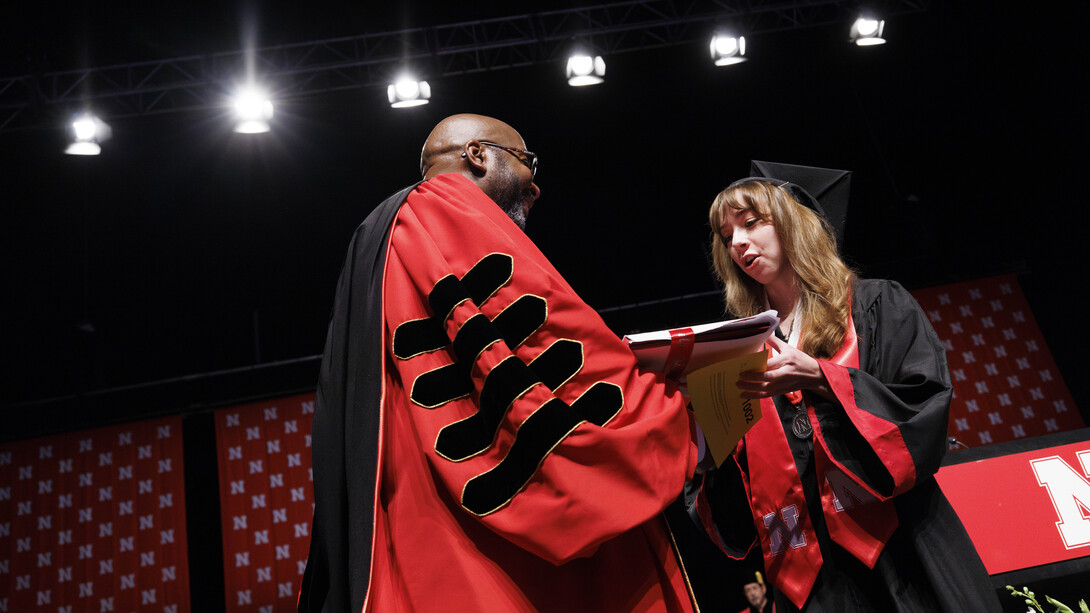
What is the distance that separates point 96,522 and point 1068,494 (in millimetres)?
7338

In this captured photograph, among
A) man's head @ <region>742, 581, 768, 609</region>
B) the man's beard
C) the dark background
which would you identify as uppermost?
the dark background

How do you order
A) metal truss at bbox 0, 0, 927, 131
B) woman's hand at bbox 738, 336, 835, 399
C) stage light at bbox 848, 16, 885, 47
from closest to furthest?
woman's hand at bbox 738, 336, 835, 399 < metal truss at bbox 0, 0, 927, 131 < stage light at bbox 848, 16, 885, 47

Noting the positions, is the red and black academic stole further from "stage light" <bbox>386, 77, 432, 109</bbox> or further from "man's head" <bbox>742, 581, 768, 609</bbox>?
"man's head" <bbox>742, 581, 768, 609</bbox>

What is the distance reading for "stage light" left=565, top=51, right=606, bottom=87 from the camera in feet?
18.4

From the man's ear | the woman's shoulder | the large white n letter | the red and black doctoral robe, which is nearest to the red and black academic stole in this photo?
the red and black doctoral robe

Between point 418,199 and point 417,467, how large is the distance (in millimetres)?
497

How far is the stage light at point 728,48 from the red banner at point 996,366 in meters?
3.32

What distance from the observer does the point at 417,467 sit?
1104 millimetres

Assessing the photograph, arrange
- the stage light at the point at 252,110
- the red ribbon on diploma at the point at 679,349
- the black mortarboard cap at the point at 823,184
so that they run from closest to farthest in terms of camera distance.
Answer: the red ribbon on diploma at the point at 679,349
the black mortarboard cap at the point at 823,184
the stage light at the point at 252,110

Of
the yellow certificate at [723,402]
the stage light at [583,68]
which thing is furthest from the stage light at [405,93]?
the yellow certificate at [723,402]

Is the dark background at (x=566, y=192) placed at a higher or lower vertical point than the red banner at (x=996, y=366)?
higher

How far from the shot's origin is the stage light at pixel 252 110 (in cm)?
548

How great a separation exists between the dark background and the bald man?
4.99 m

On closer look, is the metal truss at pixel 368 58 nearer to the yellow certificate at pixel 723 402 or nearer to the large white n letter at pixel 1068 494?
the large white n letter at pixel 1068 494
